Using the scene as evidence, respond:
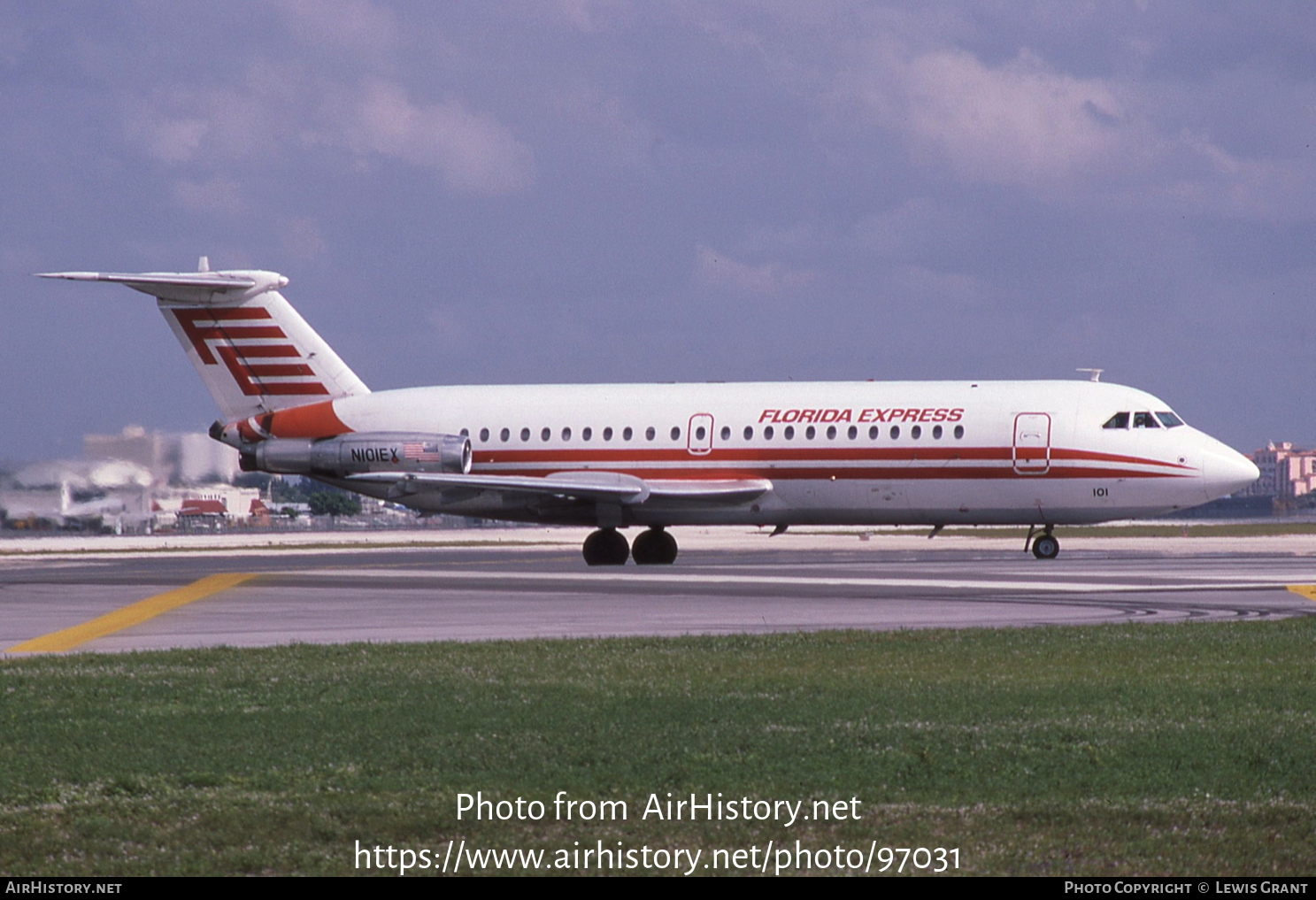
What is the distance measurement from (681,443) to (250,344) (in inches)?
397

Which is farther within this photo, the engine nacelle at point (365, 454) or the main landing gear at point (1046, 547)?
the engine nacelle at point (365, 454)

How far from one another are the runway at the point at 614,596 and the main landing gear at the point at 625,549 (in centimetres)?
48

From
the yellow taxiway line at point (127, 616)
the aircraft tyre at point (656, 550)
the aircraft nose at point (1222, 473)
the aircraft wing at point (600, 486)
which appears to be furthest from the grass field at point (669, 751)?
the aircraft tyre at point (656, 550)

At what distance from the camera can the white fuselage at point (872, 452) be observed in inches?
1169

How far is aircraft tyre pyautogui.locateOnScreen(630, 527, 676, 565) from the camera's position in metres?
33.5

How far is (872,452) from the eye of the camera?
3020 cm

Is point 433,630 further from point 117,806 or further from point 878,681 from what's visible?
point 117,806

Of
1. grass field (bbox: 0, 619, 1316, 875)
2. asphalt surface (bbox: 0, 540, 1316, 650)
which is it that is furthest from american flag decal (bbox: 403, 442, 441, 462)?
grass field (bbox: 0, 619, 1316, 875)

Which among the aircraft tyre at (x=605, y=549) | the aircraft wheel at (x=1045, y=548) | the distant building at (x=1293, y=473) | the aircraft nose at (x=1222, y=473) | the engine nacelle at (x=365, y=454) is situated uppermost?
the distant building at (x=1293, y=473)

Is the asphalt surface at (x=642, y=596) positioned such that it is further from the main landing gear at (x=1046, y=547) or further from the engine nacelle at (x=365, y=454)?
the engine nacelle at (x=365, y=454)

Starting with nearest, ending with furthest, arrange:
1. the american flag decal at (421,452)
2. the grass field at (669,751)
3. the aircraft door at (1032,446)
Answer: the grass field at (669,751) < the aircraft door at (1032,446) < the american flag decal at (421,452)

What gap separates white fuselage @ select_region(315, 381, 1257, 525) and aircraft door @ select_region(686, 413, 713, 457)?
3 cm

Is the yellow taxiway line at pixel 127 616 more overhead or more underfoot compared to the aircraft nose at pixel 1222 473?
more underfoot

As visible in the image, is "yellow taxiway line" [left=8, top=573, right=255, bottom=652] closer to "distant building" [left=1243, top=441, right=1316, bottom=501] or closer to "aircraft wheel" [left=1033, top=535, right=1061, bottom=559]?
"aircraft wheel" [left=1033, top=535, right=1061, bottom=559]
